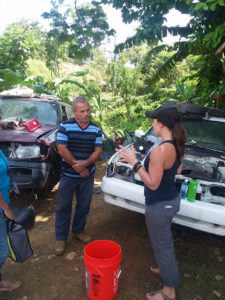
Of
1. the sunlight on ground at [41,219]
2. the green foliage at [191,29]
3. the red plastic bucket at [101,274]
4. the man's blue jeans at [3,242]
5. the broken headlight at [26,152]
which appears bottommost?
the sunlight on ground at [41,219]

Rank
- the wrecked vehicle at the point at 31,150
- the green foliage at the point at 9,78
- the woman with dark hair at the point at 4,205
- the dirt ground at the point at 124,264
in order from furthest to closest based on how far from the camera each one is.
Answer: the green foliage at the point at 9,78, the wrecked vehicle at the point at 31,150, the dirt ground at the point at 124,264, the woman with dark hair at the point at 4,205

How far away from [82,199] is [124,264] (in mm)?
955

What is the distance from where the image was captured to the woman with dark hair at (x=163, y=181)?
2.12 m

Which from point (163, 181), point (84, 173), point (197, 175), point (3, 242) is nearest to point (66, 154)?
point (84, 173)

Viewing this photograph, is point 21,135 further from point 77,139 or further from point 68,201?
point 68,201

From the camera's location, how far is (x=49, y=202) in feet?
15.8

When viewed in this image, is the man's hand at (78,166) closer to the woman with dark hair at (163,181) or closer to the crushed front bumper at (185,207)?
the crushed front bumper at (185,207)

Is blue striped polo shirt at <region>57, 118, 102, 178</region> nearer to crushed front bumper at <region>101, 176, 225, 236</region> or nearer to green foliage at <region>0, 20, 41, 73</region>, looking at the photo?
crushed front bumper at <region>101, 176, 225, 236</region>

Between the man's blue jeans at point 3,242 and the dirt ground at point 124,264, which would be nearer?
the man's blue jeans at point 3,242

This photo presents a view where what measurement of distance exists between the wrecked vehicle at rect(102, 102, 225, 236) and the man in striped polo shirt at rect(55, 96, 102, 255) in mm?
334

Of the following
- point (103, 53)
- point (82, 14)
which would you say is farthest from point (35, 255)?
point (103, 53)

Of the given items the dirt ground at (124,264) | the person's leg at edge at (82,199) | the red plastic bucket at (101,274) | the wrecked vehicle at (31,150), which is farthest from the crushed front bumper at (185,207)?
the wrecked vehicle at (31,150)

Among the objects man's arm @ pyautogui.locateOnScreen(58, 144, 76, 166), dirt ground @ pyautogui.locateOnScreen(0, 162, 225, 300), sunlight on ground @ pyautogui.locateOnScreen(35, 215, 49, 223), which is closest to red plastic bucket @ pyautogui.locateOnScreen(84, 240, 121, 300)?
dirt ground @ pyautogui.locateOnScreen(0, 162, 225, 300)

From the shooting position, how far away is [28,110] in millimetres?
5328
